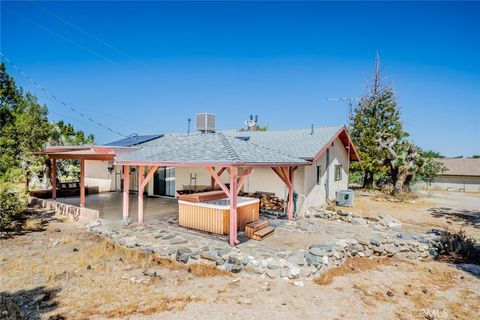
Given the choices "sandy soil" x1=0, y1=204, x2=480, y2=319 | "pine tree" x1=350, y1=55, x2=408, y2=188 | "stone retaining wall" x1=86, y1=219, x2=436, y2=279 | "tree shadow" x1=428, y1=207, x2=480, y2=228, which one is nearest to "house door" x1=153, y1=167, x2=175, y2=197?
"stone retaining wall" x1=86, y1=219, x2=436, y2=279

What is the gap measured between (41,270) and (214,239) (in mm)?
4358

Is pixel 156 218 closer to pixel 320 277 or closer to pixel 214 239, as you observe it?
pixel 214 239

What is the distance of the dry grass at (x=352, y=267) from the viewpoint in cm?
638

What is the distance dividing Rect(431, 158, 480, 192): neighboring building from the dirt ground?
32.2 metres

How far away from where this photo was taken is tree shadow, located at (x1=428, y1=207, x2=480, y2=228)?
12312 millimetres

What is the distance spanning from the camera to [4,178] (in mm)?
9180

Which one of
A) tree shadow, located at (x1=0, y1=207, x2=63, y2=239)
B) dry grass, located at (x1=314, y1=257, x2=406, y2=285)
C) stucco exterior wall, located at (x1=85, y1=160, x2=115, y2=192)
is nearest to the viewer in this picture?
dry grass, located at (x1=314, y1=257, x2=406, y2=285)

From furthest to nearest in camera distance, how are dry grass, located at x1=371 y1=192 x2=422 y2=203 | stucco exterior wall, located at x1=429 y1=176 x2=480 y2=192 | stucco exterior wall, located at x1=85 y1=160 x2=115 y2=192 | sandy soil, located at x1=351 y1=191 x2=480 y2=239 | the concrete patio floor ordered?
stucco exterior wall, located at x1=429 y1=176 x2=480 y2=192, stucco exterior wall, located at x1=85 y1=160 x2=115 y2=192, dry grass, located at x1=371 y1=192 x2=422 y2=203, sandy soil, located at x1=351 y1=191 x2=480 y2=239, the concrete patio floor

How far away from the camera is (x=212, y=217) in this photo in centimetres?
877

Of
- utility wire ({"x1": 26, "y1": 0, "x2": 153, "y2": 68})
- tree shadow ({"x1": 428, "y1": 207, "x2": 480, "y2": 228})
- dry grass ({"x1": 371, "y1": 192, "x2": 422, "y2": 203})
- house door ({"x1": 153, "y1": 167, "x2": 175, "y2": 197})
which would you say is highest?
utility wire ({"x1": 26, "y1": 0, "x2": 153, "y2": 68})

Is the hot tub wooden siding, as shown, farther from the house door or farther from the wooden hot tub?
the house door

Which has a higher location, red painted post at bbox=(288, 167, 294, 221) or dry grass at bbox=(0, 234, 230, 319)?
red painted post at bbox=(288, 167, 294, 221)

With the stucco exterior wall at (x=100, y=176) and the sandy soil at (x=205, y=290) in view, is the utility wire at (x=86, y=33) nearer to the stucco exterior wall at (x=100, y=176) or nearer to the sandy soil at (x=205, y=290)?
the stucco exterior wall at (x=100, y=176)

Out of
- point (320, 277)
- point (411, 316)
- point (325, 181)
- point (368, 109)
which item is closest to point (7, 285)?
point (320, 277)
